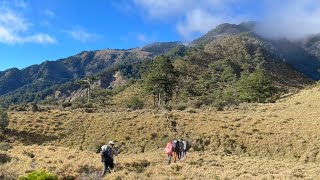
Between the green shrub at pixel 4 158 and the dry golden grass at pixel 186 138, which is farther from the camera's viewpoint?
the green shrub at pixel 4 158

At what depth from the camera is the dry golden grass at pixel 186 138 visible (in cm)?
2189

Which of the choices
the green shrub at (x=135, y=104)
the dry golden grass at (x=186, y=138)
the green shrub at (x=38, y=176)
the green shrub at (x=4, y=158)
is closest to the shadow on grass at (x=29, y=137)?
the dry golden grass at (x=186, y=138)

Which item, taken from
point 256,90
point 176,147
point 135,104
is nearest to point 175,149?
point 176,147

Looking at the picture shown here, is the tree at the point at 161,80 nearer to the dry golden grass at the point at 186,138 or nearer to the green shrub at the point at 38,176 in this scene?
the dry golden grass at the point at 186,138

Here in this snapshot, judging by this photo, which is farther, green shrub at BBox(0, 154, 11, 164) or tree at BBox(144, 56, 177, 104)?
tree at BBox(144, 56, 177, 104)

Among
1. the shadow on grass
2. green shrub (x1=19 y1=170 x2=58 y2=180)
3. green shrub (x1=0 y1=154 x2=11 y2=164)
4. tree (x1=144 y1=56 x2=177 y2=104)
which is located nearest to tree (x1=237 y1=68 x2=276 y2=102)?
tree (x1=144 y1=56 x2=177 y2=104)

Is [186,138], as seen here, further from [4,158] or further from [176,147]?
[4,158]

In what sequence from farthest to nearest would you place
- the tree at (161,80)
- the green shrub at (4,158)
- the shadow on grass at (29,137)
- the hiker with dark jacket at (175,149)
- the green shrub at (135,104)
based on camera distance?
the tree at (161,80)
the green shrub at (135,104)
the shadow on grass at (29,137)
the hiker with dark jacket at (175,149)
the green shrub at (4,158)

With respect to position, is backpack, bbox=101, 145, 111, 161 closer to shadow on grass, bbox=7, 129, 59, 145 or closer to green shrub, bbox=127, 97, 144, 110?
shadow on grass, bbox=7, 129, 59, 145

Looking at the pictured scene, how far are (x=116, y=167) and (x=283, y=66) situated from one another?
131 m

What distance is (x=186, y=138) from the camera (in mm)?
37250

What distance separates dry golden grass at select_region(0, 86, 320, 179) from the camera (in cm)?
2189

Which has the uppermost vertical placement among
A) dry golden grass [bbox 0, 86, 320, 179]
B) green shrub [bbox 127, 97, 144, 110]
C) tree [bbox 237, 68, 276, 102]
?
tree [bbox 237, 68, 276, 102]

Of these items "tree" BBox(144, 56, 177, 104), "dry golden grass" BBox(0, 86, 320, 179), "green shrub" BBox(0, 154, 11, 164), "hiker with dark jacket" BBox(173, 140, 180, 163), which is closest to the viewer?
"dry golden grass" BBox(0, 86, 320, 179)
